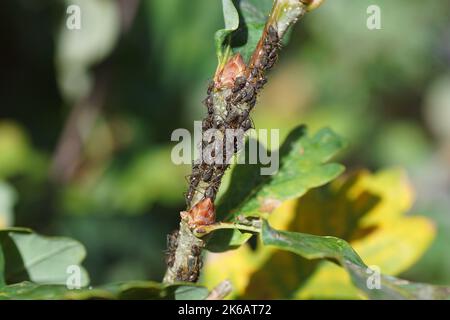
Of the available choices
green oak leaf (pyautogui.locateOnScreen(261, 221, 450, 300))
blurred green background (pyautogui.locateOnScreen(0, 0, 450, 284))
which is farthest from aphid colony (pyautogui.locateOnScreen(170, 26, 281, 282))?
blurred green background (pyautogui.locateOnScreen(0, 0, 450, 284))

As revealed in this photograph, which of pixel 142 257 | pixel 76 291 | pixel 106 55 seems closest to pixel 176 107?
pixel 106 55

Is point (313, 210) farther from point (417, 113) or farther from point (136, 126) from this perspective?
point (417, 113)

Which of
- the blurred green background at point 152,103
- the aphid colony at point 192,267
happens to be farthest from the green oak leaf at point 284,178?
the blurred green background at point 152,103

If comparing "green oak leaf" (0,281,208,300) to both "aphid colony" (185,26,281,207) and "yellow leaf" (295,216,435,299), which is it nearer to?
"aphid colony" (185,26,281,207)

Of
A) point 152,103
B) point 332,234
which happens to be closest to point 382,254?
point 332,234

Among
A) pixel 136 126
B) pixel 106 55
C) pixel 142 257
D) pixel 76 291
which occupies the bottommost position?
pixel 142 257

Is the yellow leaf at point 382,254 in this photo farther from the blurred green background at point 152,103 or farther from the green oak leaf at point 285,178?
the blurred green background at point 152,103

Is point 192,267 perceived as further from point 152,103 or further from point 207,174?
point 152,103
